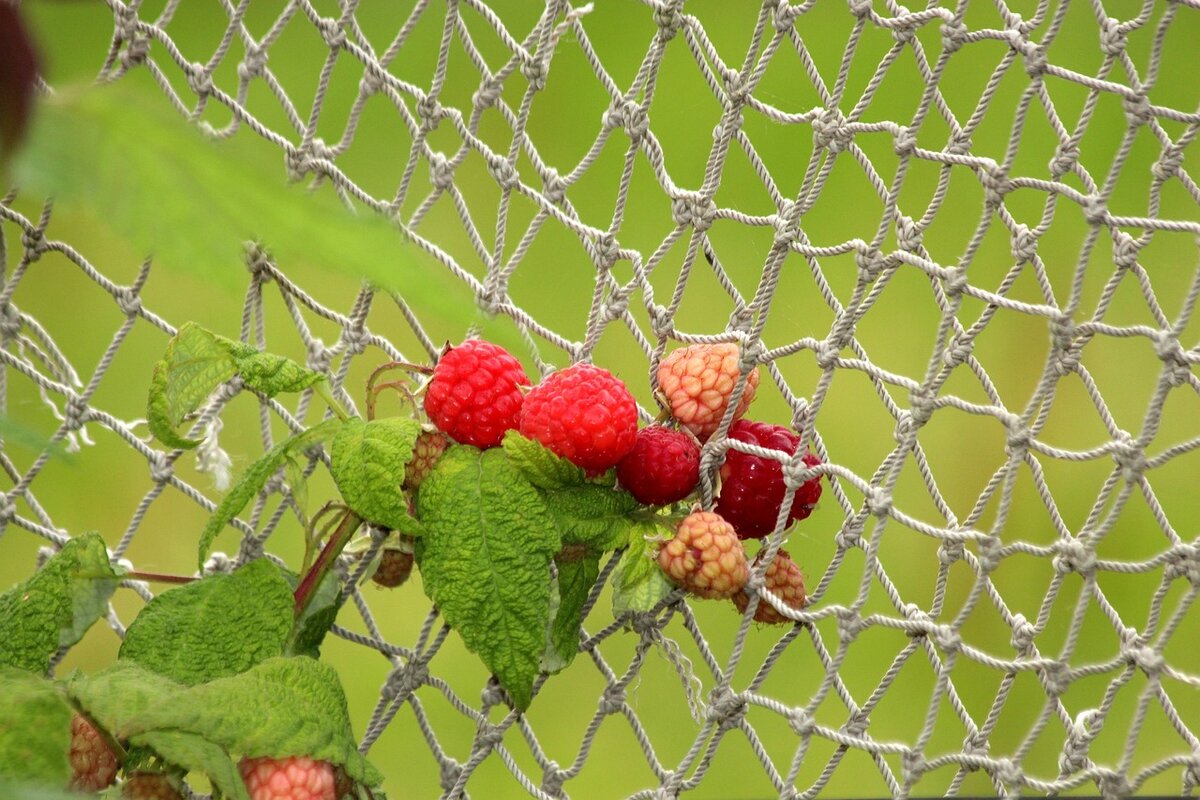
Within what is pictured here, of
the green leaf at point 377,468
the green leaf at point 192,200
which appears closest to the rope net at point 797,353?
the green leaf at point 377,468

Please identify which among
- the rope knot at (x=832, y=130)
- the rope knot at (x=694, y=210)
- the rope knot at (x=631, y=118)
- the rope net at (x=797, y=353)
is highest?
the rope knot at (x=832, y=130)

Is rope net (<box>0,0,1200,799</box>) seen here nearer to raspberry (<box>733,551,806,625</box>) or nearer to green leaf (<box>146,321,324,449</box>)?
green leaf (<box>146,321,324,449</box>)

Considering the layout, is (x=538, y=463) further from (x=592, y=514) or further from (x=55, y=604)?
(x=55, y=604)

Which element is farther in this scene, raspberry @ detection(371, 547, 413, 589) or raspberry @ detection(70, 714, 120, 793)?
raspberry @ detection(371, 547, 413, 589)

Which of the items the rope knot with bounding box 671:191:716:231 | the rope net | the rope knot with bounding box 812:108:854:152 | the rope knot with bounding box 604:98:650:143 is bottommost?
the rope net

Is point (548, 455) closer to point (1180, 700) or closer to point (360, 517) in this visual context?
point (360, 517)

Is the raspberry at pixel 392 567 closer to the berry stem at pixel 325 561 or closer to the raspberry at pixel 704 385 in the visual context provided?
the berry stem at pixel 325 561

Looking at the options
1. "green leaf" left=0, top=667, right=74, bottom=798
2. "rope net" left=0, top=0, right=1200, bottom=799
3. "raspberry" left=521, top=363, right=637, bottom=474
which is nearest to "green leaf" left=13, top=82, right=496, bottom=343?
"green leaf" left=0, top=667, right=74, bottom=798
